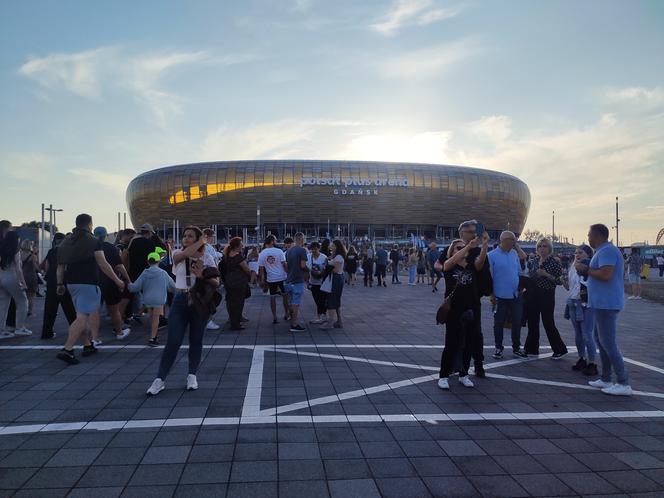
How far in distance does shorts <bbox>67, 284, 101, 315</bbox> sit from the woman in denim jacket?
6.38m

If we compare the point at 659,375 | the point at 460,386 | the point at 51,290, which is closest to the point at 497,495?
the point at 460,386

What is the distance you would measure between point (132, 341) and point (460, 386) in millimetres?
5334

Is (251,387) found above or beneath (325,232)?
beneath

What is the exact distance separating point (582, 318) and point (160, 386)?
5356 millimetres

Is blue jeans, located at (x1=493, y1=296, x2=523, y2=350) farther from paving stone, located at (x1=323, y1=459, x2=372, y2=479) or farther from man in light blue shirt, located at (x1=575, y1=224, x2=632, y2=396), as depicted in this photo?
paving stone, located at (x1=323, y1=459, x2=372, y2=479)

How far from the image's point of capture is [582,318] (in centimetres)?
623

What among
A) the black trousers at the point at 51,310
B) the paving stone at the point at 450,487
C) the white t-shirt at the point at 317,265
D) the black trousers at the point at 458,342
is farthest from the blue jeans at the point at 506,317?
the black trousers at the point at 51,310

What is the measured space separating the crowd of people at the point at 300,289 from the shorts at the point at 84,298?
0.04 ft

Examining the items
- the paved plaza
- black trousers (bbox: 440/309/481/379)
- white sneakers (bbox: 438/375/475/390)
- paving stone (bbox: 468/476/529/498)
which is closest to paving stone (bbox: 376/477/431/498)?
the paved plaza

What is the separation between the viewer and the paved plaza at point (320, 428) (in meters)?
2.98

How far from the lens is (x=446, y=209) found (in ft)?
251

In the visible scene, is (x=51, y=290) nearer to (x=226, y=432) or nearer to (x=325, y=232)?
(x=226, y=432)

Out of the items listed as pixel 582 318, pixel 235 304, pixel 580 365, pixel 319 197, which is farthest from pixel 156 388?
pixel 319 197

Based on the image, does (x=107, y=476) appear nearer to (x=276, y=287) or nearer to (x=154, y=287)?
(x=154, y=287)
